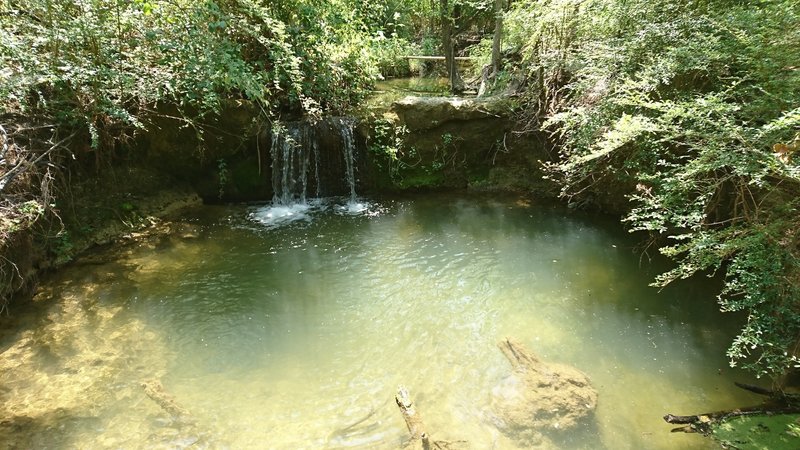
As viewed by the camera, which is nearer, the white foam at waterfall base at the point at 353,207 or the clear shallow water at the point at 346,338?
the clear shallow water at the point at 346,338

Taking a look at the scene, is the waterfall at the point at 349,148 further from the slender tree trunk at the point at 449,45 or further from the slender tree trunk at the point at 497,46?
the slender tree trunk at the point at 449,45

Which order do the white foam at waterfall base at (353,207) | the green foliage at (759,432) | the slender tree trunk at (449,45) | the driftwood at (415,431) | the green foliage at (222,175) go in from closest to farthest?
the green foliage at (759,432), the driftwood at (415,431), the white foam at waterfall base at (353,207), the green foliage at (222,175), the slender tree trunk at (449,45)

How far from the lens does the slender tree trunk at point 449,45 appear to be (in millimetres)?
8961

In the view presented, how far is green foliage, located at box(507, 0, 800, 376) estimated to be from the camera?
311 cm

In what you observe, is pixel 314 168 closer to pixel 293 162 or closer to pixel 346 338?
pixel 293 162

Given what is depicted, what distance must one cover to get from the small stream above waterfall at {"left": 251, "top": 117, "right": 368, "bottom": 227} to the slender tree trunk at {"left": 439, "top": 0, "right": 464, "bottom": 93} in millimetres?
3385

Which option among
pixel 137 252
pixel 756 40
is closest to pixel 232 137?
pixel 137 252

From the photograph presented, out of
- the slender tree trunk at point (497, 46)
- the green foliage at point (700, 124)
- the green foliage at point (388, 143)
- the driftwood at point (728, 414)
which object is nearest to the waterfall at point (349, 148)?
the green foliage at point (388, 143)

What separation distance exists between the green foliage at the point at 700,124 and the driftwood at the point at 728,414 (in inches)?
10.4

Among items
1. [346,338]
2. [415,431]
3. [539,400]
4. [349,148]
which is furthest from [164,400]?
[349,148]

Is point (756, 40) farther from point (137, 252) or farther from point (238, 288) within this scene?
point (137, 252)

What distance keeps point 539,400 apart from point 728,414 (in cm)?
133

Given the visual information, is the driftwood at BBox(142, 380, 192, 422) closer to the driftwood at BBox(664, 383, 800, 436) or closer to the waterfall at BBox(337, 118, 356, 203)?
the driftwood at BBox(664, 383, 800, 436)

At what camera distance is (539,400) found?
340cm
